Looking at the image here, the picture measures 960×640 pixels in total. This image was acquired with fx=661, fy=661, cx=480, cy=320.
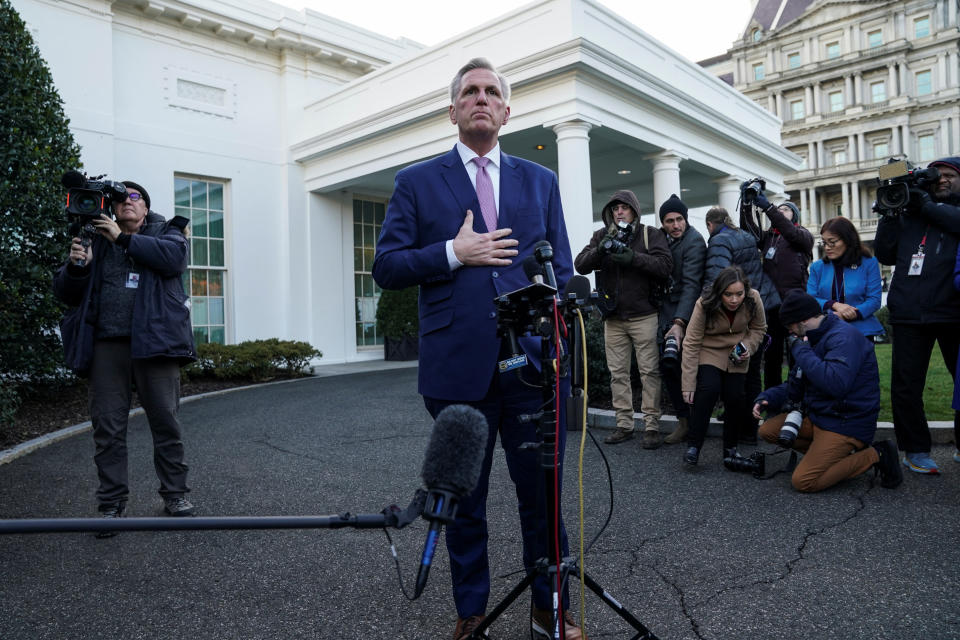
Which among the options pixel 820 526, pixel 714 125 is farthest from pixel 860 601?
pixel 714 125

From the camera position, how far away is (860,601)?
A: 2805mm

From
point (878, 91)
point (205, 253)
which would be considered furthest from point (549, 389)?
point (878, 91)

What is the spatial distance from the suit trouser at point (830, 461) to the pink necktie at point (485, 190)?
3126 millimetres

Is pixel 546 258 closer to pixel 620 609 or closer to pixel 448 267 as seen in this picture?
pixel 448 267

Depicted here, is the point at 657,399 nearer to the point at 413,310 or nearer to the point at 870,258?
the point at 870,258

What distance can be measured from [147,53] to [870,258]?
1364cm

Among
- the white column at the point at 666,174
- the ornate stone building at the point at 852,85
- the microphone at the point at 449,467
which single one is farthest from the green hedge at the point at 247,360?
the ornate stone building at the point at 852,85

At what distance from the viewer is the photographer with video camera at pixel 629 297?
5.77 m

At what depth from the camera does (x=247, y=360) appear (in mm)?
11758

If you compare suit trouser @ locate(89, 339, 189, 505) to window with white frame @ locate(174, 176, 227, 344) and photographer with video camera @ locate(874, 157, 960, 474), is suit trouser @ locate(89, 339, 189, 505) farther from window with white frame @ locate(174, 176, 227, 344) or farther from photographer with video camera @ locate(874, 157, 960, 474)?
window with white frame @ locate(174, 176, 227, 344)

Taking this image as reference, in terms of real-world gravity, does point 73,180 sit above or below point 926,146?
below

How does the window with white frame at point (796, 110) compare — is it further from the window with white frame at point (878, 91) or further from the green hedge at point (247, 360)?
the green hedge at point (247, 360)

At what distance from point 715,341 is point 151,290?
4055mm

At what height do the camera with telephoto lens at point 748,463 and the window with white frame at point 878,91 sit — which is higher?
the window with white frame at point 878,91
